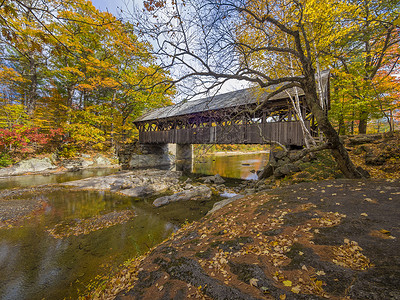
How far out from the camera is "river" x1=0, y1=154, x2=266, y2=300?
2.82 m

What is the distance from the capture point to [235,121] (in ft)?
18.9

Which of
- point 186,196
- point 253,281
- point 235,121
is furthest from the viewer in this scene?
point 186,196

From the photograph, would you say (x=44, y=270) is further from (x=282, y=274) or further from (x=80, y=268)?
(x=282, y=274)

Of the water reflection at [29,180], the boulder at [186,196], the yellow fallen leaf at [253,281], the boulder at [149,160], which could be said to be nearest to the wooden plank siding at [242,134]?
the boulder at [149,160]

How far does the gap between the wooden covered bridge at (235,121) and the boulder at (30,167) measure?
762 cm

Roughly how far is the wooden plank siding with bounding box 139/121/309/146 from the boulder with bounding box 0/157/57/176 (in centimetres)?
834

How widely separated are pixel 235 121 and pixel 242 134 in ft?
16.9

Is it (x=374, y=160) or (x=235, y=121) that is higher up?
(x=235, y=121)

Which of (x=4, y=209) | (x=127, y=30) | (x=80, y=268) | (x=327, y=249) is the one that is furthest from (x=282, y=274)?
(x=4, y=209)

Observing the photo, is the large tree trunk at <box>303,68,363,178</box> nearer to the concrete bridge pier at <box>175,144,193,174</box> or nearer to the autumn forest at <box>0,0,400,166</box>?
the autumn forest at <box>0,0,400,166</box>

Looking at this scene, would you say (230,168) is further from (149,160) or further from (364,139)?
(364,139)

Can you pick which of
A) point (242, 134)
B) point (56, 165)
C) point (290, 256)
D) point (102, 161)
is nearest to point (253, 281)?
point (290, 256)

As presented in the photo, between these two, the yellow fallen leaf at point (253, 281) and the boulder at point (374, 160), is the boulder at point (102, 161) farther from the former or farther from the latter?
the boulder at point (374, 160)

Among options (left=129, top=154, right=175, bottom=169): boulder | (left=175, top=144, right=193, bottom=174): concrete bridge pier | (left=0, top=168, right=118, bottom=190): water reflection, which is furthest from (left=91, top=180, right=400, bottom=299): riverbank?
(left=175, top=144, right=193, bottom=174): concrete bridge pier
